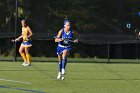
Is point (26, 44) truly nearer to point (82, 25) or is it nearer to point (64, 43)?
point (64, 43)

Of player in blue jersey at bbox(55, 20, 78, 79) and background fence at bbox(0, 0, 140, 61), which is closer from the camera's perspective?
player in blue jersey at bbox(55, 20, 78, 79)

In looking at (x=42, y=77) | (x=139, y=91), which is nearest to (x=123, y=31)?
(x=42, y=77)

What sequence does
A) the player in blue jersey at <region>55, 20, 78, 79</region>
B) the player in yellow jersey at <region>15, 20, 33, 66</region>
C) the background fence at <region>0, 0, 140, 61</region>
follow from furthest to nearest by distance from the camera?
1. the background fence at <region>0, 0, 140, 61</region>
2. the player in yellow jersey at <region>15, 20, 33, 66</region>
3. the player in blue jersey at <region>55, 20, 78, 79</region>

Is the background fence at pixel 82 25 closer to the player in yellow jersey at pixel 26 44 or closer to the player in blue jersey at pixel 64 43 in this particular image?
the player in yellow jersey at pixel 26 44

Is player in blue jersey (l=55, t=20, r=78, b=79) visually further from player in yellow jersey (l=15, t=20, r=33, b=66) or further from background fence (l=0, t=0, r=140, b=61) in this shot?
background fence (l=0, t=0, r=140, b=61)

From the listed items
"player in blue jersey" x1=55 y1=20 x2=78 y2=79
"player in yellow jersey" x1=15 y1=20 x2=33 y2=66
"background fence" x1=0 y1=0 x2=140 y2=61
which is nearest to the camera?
"player in blue jersey" x1=55 y1=20 x2=78 y2=79

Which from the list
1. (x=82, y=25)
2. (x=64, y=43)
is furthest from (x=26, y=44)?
(x=82, y=25)

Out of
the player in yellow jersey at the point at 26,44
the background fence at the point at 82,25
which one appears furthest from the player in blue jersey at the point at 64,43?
the background fence at the point at 82,25

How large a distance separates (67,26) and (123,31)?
1102 inches

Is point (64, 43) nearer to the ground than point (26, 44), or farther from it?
farther from it

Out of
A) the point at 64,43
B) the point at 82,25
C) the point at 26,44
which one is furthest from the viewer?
the point at 82,25

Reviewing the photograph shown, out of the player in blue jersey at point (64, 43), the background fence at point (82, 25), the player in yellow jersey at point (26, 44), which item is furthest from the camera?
the background fence at point (82, 25)

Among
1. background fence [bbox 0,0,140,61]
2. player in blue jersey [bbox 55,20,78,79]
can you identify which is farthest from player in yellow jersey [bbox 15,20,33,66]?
background fence [bbox 0,0,140,61]

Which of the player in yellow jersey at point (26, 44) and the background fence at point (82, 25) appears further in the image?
the background fence at point (82, 25)
